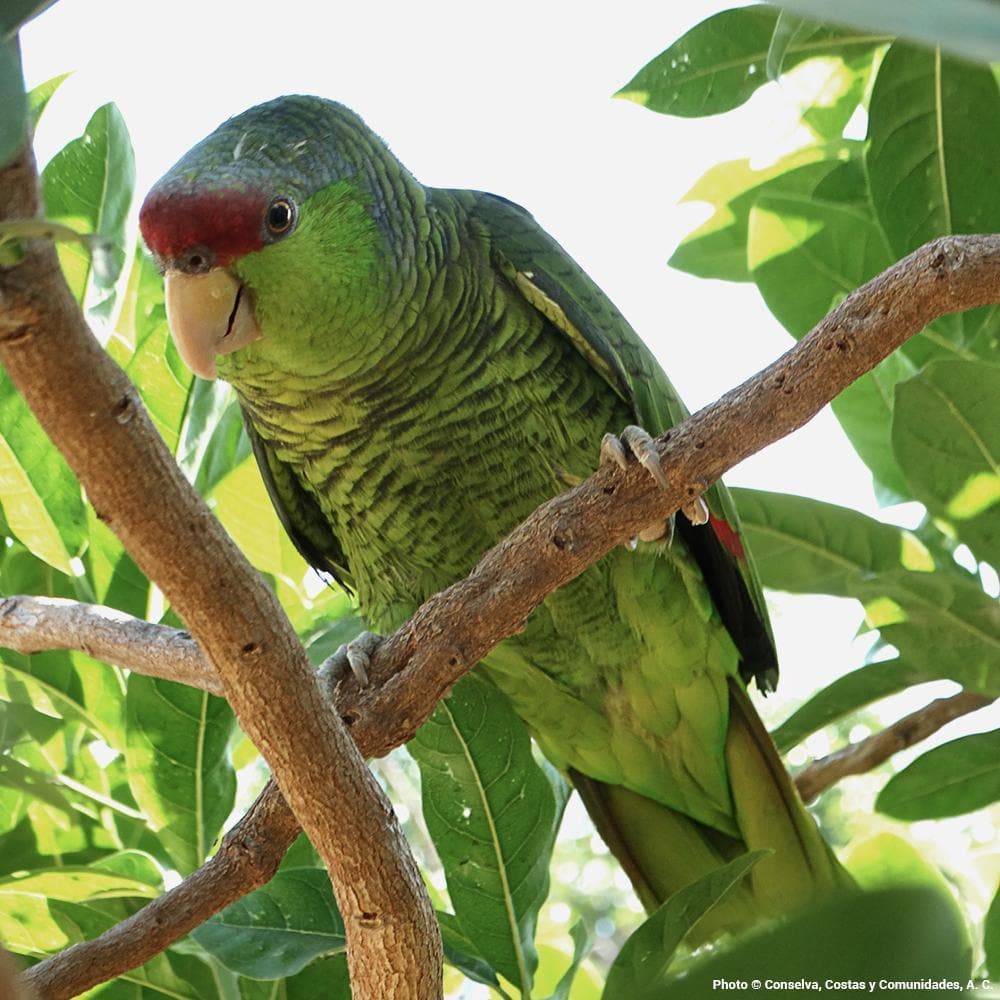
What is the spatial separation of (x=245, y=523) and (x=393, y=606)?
260 millimetres

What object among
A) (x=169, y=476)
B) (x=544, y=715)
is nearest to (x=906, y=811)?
(x=544, y=715)

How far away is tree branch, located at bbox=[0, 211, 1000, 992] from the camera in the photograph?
778 millimetres

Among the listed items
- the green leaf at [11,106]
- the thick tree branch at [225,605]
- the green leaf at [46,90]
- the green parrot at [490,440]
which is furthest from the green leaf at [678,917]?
the green leaf at [46,90]

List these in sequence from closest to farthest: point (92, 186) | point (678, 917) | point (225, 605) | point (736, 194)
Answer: point (225, 605) < point (678, 917) < point (92, 186) < point (736, 194)

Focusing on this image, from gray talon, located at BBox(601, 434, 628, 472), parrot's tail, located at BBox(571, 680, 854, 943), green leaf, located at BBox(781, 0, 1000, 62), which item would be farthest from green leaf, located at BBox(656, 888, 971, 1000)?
parrot's tail, located at BBox(571, 680, 854, 943)

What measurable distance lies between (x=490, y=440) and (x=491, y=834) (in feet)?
1.47

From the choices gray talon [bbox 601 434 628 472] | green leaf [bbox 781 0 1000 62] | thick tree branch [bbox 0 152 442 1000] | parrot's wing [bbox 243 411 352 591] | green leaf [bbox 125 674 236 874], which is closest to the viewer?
green leaf [bbox 781 0 1000 62]

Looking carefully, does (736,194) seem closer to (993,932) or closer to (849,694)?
(849,694)

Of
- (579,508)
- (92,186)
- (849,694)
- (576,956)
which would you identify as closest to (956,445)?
(849,694)

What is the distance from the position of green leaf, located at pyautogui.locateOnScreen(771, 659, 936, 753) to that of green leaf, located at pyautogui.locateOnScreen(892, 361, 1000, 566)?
199 millimetres

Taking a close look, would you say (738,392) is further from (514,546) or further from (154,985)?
(154,985)

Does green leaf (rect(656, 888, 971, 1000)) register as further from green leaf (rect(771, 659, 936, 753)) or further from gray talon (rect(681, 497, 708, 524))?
green leaf (rect(771, 659, 936, 753))

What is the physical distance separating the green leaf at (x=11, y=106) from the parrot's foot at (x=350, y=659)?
0.96m

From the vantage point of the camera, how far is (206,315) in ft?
3.92
